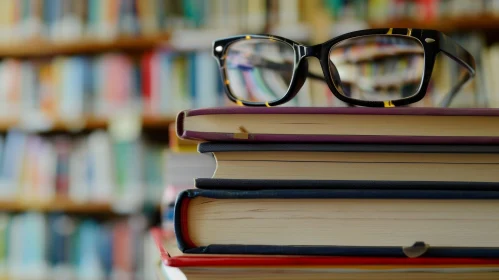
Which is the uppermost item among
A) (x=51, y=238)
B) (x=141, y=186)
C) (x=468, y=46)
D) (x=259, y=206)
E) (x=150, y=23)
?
(x=150, y=23)

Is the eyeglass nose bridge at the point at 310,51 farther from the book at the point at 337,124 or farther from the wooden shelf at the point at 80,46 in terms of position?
the wooden shelf at the point at 80,46

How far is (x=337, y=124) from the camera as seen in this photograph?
35 centimetres

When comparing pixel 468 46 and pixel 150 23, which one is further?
pixel 150 23

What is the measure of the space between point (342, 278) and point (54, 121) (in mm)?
1570

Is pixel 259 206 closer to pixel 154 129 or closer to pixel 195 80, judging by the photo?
pixel 195 80

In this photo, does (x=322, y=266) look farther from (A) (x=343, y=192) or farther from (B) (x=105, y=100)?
(B) (x=105, y=100)

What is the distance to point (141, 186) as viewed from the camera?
165 centimetres

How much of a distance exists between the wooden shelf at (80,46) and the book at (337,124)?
1340 mm

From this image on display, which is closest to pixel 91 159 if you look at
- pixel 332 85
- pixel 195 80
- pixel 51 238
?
pixel 51 238

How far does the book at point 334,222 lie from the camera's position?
1.14 feet

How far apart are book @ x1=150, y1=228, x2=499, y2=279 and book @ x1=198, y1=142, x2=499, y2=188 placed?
2.3 inches

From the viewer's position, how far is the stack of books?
334 mm

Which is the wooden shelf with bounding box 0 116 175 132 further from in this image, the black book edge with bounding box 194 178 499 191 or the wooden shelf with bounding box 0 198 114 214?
the black book edge with bounding box 194 178 499 191

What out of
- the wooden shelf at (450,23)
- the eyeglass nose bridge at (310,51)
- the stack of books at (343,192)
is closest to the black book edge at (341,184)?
the stack of books at (343,192)
